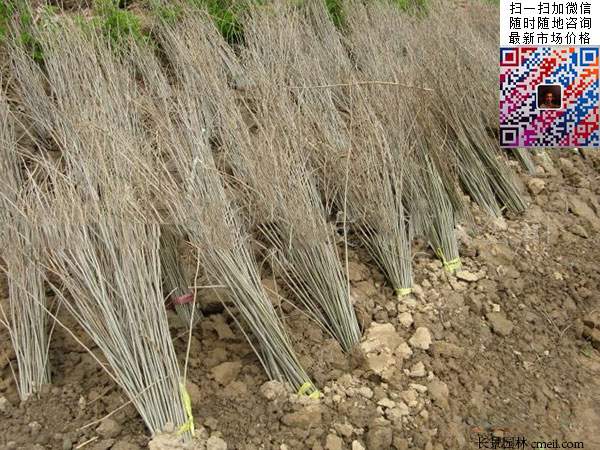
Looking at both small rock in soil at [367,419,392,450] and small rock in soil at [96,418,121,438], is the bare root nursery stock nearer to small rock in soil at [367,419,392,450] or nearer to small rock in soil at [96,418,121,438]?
small rock in soil at [96,418,121,438]

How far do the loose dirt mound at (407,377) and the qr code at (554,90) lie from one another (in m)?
0.92

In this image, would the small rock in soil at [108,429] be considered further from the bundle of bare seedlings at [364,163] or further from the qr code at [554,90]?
the qr code at [554,90]

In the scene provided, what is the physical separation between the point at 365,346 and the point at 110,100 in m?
1.36

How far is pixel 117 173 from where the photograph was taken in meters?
1.86

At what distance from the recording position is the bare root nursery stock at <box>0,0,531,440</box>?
1.72m

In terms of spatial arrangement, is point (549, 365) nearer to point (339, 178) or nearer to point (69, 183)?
point (339, 178)

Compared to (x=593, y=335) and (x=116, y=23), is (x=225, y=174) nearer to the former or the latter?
(x=593, y=335)

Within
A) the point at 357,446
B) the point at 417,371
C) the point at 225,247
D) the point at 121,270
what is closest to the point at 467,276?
the point at 417,371

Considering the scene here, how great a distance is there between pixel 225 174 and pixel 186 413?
30.5 inches

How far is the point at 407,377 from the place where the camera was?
1.92 meters

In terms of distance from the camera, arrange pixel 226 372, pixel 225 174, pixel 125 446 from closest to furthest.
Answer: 1. pixel 125 446
2. pixel 226 372
3. pixel 225 174

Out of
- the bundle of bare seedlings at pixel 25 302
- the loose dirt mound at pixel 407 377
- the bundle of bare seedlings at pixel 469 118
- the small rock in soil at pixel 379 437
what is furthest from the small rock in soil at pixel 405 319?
the bundle of bare seedlings at pixel 25 302

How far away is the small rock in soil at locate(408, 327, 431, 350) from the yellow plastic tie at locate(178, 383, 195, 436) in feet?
2.43

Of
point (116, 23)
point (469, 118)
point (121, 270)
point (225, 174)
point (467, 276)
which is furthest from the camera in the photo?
point (116, 23)
